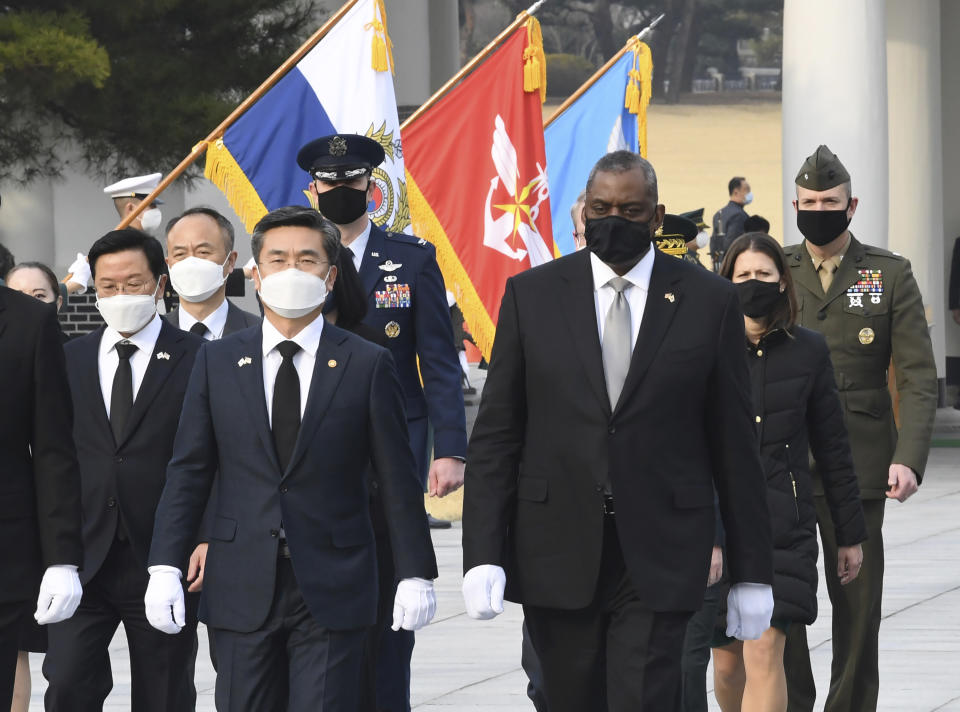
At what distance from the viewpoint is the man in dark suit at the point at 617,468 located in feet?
15.1

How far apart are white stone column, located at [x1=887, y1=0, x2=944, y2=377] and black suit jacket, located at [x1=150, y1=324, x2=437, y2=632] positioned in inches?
660

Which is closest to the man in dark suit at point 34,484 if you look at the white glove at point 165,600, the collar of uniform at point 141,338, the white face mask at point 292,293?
the white glove at point 165,600

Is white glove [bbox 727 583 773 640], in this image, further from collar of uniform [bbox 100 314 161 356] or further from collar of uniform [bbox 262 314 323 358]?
collar of uniform [bbox 100 314 161 356]

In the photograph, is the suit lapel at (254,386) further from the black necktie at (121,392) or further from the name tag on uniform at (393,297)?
the name tag on uniform at (393,297)

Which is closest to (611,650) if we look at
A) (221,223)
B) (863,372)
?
(863,372)

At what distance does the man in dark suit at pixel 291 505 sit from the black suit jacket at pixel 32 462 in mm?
243

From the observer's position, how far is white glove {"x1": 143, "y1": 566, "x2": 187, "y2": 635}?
4.77 metres

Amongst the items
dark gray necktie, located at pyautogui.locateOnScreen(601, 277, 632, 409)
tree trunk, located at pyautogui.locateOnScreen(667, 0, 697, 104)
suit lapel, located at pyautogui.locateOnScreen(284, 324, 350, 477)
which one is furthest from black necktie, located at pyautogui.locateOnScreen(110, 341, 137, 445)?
tree trunk, located at pyautogui.locateOnScreen(667, 0, 697, 104)

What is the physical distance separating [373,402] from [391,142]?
4.48 m

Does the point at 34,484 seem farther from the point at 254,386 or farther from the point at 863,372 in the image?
the point at 863,372

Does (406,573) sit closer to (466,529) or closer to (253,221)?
(466,529)

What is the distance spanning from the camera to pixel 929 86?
21.2 m

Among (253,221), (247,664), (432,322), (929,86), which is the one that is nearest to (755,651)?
(432,322)

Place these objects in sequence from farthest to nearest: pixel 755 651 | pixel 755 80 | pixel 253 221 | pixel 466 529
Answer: pixel 755 80
pixel 253 221
pixel 755 651
pixel 466 529
